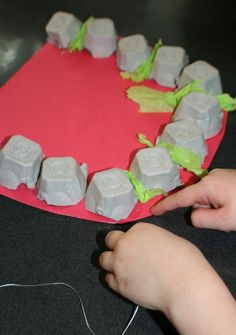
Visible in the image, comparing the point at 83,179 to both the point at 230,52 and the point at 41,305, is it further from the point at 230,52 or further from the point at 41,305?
the point at 230,52

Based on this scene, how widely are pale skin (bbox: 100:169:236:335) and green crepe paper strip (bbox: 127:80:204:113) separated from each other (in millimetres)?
314

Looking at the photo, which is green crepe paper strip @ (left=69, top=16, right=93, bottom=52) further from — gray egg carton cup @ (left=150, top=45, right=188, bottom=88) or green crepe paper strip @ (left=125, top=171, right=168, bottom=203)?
green crepe paper strip @ (left=125, top=171, right=168, bottom=203)

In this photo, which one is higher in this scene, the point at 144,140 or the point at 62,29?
the point at 62,29

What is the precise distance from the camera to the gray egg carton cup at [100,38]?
3.14ft

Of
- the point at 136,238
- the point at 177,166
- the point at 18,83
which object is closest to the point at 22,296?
the point at 136,238

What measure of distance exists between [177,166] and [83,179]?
152 millimetres

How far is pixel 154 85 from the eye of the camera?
3.11ft

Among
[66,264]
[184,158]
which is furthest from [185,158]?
[66,264]

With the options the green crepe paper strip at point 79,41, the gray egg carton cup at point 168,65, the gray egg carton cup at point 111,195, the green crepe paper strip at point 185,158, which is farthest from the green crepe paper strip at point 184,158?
the green crepe paper strip at point 79,41

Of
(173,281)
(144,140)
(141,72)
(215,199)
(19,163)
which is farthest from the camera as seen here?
(141,72)

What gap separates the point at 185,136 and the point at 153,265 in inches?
11.9

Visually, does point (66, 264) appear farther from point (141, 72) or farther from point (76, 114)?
point (141, 72)

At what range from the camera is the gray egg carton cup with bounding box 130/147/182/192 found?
2.39ft

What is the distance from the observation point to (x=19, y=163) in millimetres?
728
